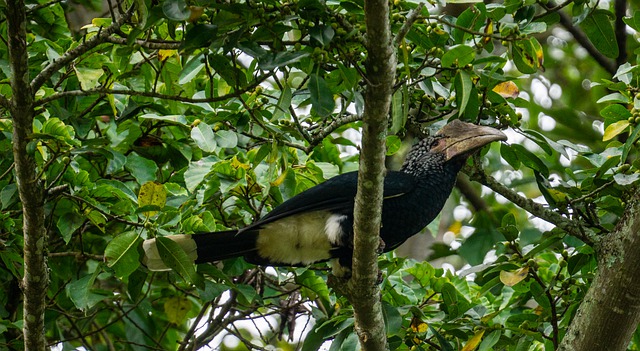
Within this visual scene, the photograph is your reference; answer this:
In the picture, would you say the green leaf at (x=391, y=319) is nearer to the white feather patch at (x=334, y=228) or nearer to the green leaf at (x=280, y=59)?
the white feather patch at (x=334, y=228)

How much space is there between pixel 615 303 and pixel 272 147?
4.22ft

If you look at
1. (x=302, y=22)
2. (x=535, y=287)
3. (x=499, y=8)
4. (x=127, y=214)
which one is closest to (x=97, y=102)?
(x=127, y=214)

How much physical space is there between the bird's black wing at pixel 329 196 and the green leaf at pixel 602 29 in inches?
39.3

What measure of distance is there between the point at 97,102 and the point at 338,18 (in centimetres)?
148

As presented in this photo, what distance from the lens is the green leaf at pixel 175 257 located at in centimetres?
308

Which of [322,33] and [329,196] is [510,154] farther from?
[322,33]

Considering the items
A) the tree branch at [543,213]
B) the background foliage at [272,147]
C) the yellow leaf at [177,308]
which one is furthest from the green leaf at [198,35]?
the yellow leaf at [177,308]

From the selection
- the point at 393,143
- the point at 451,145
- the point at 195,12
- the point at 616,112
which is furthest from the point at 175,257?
the point at 616,112

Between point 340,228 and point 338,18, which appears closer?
point 338,18

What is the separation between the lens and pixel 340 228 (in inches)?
144

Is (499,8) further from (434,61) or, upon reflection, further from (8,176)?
(8,176)

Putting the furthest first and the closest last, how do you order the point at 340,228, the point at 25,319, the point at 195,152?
the point at 195,152 < the point at 340,228 < the point at 25,319

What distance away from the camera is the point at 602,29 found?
10.6ft

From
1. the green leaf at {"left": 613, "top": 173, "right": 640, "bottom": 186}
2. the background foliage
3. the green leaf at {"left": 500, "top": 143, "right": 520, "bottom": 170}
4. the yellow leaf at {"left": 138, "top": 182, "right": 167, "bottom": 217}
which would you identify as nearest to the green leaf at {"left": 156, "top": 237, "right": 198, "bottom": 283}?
the background foliage
